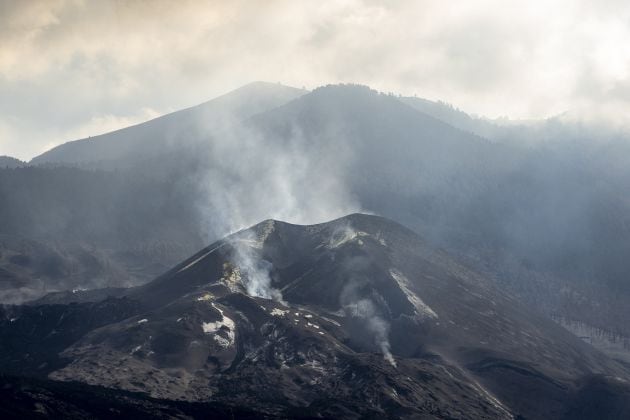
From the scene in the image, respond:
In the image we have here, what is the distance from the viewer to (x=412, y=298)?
A: 6437 inches

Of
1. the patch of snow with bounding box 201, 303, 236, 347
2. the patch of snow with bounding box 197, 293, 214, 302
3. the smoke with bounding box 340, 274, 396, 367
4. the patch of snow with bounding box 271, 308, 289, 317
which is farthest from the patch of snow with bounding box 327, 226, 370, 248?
the patch of snow with bounding box 201, 303, 236, 347

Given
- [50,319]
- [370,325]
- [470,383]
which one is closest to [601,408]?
[470,383]

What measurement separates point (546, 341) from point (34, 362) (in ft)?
371

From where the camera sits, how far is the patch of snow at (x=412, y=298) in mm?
Answer: 158750

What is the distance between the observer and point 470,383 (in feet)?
419

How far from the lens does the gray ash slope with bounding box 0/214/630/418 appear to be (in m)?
115

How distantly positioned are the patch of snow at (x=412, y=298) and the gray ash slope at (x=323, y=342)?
46 cm

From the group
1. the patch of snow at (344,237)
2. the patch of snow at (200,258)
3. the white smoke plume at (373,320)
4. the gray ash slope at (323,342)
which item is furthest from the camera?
the patch of snow at (344,237)

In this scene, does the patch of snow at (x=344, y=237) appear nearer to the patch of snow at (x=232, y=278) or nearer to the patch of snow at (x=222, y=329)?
the patch of snow at (x=232, y=278)

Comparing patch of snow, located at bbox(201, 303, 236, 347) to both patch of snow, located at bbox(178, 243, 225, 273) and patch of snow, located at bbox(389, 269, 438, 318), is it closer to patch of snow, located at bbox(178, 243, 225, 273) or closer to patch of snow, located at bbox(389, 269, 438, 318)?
patch of snow, located at bbox(178, 243, 225, 273)

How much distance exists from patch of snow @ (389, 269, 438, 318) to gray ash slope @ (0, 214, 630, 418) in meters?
0.46

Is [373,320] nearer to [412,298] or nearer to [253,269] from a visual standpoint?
[412,298]

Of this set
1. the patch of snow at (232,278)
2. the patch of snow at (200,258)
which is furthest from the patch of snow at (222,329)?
the patch of snow at (200,258)

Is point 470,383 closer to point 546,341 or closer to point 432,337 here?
point 432,337
